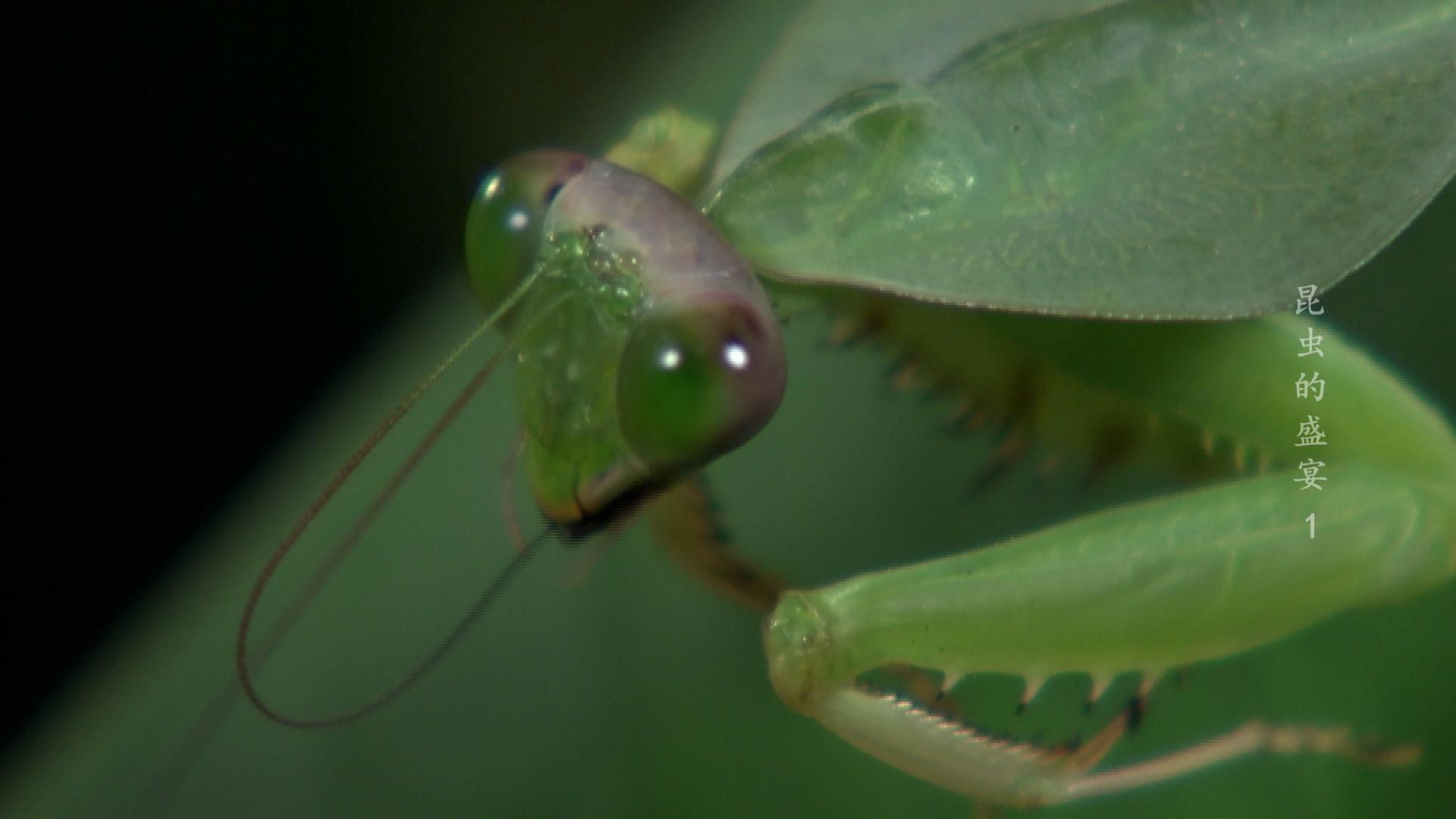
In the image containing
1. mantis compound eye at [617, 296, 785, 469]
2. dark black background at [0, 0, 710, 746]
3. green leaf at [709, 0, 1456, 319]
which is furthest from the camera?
dark black background at [0, 0, 710, 746]

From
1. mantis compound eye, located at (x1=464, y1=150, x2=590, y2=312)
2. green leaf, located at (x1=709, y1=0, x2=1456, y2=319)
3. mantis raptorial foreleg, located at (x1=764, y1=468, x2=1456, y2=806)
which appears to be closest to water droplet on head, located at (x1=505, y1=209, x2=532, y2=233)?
mantis compound eye, located at (x1=464, y1=150, x2=590, y2=312)

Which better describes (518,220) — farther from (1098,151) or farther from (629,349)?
(1098,151)

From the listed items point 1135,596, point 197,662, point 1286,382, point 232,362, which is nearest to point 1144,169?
point 1286,382

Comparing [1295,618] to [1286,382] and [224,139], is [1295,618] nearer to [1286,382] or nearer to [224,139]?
[1286,382]

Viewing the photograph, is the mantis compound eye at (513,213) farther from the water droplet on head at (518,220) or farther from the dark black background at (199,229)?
the dark black background at (199,229)

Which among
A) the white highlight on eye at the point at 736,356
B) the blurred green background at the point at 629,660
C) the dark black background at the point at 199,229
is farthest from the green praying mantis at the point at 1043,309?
the dark black background at the point at 199,229

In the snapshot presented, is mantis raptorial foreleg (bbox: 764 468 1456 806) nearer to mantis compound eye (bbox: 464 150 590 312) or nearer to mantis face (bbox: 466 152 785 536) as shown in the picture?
mantis face (bbox: 466 152 785 536)

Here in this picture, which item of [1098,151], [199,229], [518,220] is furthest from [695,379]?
[199,229]
